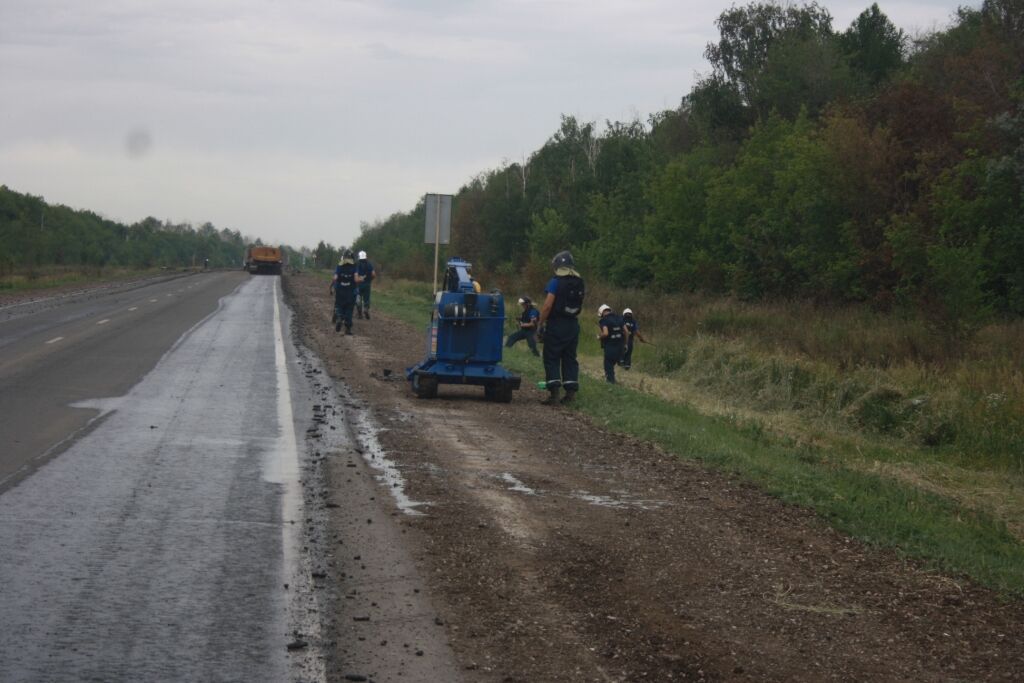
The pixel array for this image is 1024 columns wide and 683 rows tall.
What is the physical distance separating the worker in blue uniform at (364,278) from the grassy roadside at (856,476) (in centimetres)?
1208

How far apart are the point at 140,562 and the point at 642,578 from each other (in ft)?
9.68

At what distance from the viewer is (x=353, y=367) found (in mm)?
22078

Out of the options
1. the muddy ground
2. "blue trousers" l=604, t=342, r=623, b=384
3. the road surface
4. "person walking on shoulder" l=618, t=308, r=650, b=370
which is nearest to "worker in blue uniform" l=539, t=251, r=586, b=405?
the road surface

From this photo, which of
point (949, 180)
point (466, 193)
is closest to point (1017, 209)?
point (949, 180)

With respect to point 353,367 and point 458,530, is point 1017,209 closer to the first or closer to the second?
point 353,367

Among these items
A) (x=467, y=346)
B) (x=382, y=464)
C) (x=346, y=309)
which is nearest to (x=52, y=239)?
(x=346, y=309)

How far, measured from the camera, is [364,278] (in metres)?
33.2

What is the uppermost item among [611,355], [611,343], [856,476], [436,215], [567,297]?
[436,215]

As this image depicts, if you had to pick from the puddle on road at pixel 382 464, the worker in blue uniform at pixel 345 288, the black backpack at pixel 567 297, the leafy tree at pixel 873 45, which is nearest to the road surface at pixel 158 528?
the puddle on road at pixel 382 464

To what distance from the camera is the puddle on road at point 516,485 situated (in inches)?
409

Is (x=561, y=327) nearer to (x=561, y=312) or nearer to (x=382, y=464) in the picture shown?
(x=561, y=312)

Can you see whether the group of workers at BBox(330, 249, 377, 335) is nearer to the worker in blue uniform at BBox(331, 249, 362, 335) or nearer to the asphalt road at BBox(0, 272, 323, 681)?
the worker in blue uniform at BBox(331, 249, 362, 335)

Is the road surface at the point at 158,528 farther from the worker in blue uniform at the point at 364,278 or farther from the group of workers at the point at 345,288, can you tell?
the worker in blue uniform at the point at 364,278

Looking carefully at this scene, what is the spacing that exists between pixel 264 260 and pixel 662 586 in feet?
310
